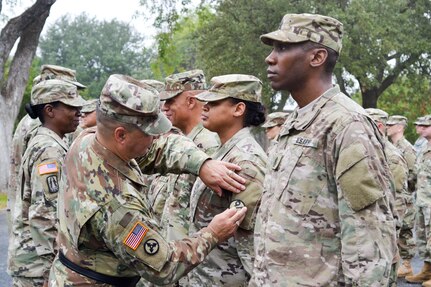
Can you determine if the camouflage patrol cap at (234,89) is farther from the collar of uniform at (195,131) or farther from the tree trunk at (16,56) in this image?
the tree trunk at (16,56)

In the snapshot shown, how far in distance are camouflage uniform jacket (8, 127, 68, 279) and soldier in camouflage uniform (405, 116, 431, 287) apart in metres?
6.14

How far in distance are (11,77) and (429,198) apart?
42.7 ft

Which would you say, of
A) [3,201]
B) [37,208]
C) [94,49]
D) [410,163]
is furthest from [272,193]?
[94,49]

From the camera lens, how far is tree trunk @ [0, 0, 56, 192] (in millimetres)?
18672

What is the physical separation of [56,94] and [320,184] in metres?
2.75

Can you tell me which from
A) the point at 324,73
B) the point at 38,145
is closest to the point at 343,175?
the point at 324,73

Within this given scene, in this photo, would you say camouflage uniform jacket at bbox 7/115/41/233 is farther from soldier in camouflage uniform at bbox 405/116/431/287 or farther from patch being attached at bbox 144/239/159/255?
soldier in camouflage uniform at bbox 405/116/431/287

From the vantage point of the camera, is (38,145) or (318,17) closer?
(318,17)

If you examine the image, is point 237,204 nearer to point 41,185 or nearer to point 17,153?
point 41,185

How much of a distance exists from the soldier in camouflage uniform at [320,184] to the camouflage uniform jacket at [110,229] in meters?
0.44

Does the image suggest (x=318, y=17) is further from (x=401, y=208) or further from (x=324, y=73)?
(x=401, y=208)

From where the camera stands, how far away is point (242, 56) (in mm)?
25141

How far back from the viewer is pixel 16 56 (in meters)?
19.4

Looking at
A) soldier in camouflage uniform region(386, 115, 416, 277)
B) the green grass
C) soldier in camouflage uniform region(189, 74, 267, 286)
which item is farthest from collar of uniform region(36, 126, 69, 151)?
the green grass
